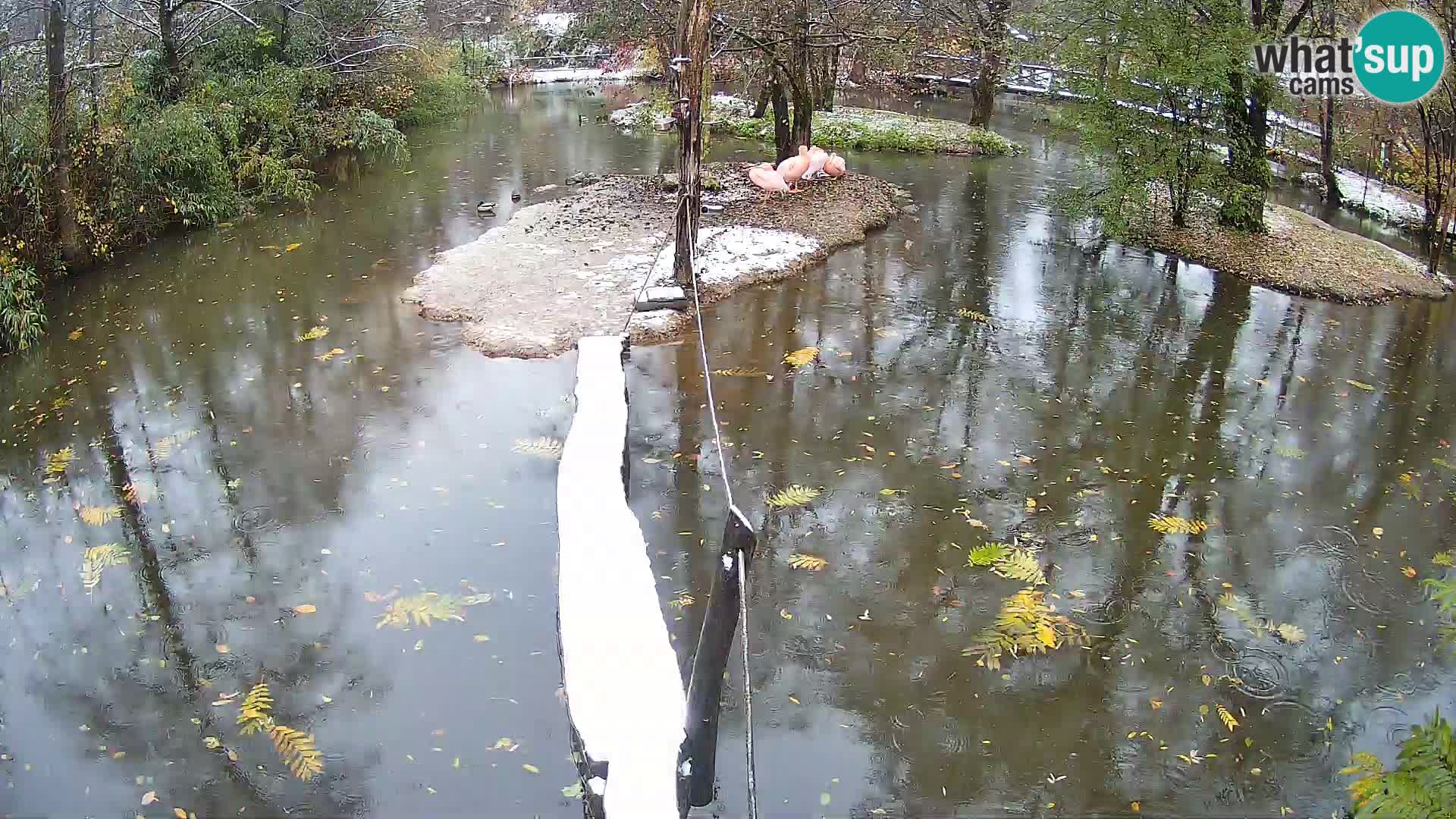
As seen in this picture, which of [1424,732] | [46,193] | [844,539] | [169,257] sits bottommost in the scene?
[844,539]

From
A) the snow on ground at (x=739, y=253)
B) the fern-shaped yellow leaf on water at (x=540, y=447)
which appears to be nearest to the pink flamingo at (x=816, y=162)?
the snow on ground at (x=739, y=253)

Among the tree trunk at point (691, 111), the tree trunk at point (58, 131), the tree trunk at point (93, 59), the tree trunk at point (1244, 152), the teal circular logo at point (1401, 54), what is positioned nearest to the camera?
the tree trunk at point (691, 111)

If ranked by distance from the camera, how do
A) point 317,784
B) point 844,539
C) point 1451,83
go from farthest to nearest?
1. point 1451,83
2. point 844,539
3. point 317,784

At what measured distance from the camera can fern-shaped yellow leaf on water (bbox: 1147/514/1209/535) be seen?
6270 mm

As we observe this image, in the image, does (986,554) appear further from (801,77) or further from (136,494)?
(801,77)

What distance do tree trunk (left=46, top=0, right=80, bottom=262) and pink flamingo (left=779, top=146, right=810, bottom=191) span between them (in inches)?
377

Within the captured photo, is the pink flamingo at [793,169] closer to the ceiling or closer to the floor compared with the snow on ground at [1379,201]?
closer to the ceiling

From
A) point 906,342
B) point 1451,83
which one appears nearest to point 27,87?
point 906,342

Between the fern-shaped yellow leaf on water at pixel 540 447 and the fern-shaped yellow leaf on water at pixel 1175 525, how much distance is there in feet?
14.1

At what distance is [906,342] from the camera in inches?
371

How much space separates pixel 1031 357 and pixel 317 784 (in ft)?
23.9

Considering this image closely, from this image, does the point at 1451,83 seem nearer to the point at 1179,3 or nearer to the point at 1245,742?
the point at 1179,3

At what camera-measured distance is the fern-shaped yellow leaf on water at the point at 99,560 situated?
5.62m

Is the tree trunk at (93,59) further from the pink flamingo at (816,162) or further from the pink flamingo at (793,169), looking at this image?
the pink flamingo at (816,162)
